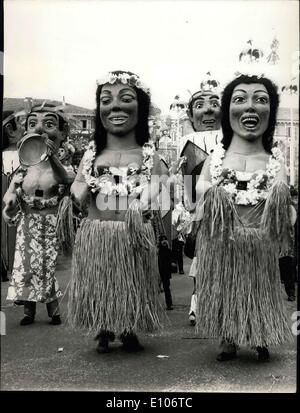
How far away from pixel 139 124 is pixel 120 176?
11.9 inches

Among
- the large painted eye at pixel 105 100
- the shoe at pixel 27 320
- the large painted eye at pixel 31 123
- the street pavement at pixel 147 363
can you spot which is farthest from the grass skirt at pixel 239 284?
the large painted eye at pixel 31 123

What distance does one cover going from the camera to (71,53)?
3.34m

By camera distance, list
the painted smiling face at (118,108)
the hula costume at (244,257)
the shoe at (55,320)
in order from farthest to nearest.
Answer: the shoe at (55,320) → the painted smiling face at (118,108) → the hula costume at (244,257)

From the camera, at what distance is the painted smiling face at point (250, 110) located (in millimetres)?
3312

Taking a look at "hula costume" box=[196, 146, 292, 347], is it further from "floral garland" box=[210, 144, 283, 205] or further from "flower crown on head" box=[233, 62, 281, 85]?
"flower crown on head" box=[233, 62, 281, 85]

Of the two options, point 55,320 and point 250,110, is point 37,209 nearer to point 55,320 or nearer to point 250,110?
point 55,320

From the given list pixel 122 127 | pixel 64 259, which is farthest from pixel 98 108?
pixel 64 259

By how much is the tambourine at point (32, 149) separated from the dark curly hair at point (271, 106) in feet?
3.24

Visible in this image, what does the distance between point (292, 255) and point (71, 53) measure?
A: 159 centimetres

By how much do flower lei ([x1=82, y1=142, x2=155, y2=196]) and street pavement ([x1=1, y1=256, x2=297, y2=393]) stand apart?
1.56 feet

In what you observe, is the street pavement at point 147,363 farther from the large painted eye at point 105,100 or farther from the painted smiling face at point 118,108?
the large painted eye at point 105,100

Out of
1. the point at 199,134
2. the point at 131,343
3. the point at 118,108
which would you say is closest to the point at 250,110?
the point at 199,134

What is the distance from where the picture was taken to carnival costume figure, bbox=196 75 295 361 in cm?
327
